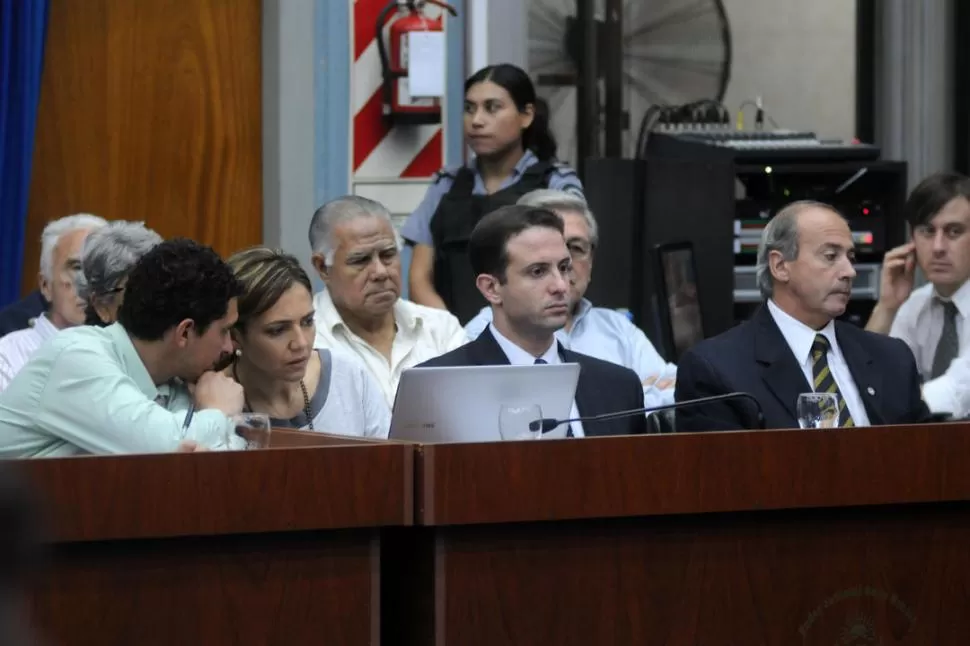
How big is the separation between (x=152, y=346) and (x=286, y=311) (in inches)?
20.3

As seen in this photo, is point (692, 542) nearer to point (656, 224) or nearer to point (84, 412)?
point (84, 412)

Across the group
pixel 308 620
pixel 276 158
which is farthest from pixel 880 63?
pixel 308 620

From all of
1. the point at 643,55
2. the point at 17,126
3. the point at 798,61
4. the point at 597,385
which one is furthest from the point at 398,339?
the point at 798,61

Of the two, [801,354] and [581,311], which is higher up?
[581,311]

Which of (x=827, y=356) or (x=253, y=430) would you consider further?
(x=827, y=356)

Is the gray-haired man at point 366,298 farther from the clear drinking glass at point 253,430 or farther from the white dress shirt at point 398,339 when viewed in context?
the clear drinking glass at point 253,430

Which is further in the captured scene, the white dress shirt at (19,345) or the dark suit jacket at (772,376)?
the white dress shirt at (19,345)

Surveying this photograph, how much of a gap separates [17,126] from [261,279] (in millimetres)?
2133

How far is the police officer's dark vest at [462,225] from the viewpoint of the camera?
521 centimetres

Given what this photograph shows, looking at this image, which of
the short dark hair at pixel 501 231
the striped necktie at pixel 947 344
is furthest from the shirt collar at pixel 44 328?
the striped necktie at pixel 947 344

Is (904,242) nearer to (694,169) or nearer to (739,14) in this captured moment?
(694,169)

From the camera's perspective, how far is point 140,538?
2336 mm

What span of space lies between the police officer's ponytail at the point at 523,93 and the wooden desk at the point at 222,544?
2935 mm

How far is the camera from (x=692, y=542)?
265cm
